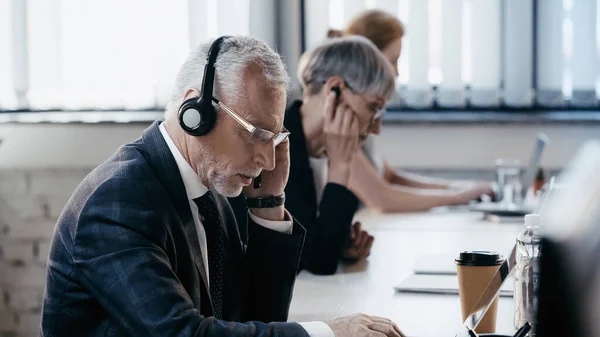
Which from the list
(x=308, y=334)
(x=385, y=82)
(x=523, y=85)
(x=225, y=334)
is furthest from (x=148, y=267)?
(x=523, y=85)

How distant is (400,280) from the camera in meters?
1.87

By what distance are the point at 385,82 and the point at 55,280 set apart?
4.52 feet

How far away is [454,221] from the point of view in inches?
116

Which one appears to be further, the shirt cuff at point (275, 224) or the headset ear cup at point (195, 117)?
the shirt cuff at point (275, 224)

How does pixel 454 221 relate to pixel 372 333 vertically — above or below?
below

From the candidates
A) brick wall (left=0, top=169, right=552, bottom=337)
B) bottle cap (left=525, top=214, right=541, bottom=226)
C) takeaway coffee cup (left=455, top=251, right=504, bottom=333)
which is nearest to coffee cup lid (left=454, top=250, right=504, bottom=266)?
takeaway coffee cup (left=455, top=251, right=504, bottom=333)

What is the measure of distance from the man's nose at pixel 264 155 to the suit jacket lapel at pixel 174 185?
0.42 ft

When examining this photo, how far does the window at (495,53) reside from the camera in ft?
13.2

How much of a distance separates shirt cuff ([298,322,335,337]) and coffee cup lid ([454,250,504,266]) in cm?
37

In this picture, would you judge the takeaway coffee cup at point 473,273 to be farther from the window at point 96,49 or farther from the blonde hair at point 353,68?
the window at point 96,49

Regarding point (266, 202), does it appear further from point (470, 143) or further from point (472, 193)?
point (470, 143)

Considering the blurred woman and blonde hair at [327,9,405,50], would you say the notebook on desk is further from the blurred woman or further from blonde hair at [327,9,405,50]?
blonde hair at [327,9,405,50]

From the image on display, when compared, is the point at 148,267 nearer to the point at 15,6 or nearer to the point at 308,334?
the point at 308,334

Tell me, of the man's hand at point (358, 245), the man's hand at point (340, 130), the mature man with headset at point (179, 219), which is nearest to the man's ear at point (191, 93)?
the mature man with headset at point (179, 219)
